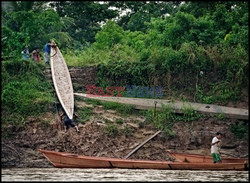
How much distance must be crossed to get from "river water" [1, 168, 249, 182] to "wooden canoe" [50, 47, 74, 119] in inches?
163

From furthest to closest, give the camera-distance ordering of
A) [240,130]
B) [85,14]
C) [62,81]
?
[85,14], [62,81], [240,130]

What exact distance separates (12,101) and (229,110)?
8379 millimetres

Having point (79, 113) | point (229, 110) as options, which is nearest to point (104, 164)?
point (79, 113)

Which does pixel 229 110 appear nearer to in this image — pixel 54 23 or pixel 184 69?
pixel 184 69

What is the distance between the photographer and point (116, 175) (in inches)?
706

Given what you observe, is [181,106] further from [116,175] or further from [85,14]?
[85,14]

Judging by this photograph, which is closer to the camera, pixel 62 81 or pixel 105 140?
pixel 105 140

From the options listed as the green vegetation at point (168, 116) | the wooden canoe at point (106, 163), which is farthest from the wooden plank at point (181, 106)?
the wooden canoe at point (106, 163)

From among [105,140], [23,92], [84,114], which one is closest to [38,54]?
[23,92]

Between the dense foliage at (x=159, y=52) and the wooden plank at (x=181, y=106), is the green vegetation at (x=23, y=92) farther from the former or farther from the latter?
the wooden plank at (x=181, y=106)

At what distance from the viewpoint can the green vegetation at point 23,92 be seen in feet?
76.0

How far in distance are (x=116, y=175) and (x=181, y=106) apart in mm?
6864

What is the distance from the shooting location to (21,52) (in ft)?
84.4

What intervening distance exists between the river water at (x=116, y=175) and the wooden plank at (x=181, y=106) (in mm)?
4744
